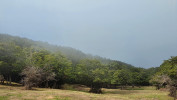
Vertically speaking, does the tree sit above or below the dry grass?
above

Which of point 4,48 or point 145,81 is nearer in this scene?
point 4,48

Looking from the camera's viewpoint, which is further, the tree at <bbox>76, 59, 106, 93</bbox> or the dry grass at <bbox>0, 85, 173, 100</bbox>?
the tree at <bbox>76, 59, 106, 93</bbox>

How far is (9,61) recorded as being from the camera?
4503cm

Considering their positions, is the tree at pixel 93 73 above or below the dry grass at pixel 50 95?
above

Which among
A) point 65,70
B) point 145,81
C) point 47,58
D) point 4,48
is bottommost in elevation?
point 145,81

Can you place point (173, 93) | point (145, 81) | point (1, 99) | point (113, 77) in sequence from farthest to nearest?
point (145, 81) < point (113, 77) < point (173, 93) < point (1, 99)

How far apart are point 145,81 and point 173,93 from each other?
2837 inches

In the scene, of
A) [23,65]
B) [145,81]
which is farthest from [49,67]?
[145,81]

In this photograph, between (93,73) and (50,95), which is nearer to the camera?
(50,95)

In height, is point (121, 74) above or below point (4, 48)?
below

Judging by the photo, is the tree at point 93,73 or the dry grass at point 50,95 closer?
the dry grass at point 50,95

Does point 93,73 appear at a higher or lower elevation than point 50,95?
higher

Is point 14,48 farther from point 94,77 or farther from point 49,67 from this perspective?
point 94,77

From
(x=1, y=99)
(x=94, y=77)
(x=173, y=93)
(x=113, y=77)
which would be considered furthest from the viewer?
(x=113, y=77)
